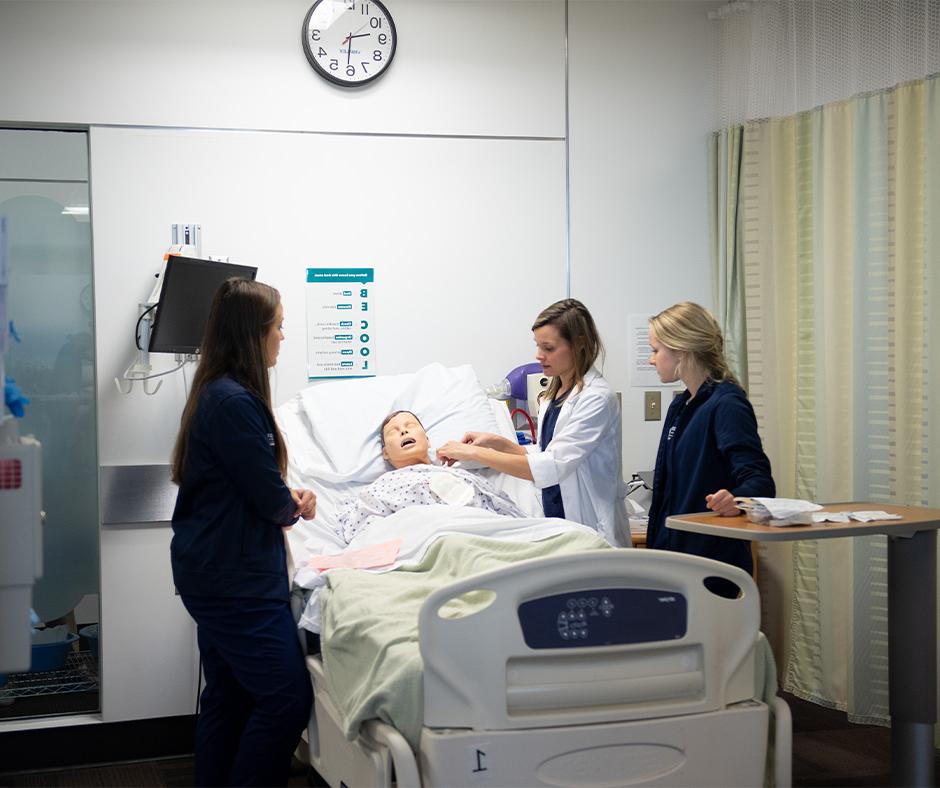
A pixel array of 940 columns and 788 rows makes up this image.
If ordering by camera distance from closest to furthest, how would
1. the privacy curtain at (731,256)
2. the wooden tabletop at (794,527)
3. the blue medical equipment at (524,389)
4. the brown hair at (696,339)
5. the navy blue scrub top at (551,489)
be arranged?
1. the wooden tabletop at (794,527)
2. the brown hair at (696,339)
3. the navy blue scrub top at (551,489)
4. the blue medical equipment at (524,389)
5. the privacy curtain at (731,256)

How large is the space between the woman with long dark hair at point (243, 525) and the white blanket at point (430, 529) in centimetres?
24

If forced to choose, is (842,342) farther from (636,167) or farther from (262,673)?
(262,673)

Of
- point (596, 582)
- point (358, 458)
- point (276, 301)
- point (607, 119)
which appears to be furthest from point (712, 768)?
point (607, 119)

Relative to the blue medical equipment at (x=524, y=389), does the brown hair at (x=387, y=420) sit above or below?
below

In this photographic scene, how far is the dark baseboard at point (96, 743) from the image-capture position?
368cm

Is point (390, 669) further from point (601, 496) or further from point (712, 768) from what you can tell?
point (601, 496)

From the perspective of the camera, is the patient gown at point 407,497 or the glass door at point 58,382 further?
the glass door at point 58,382

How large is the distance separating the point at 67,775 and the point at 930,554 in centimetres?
299

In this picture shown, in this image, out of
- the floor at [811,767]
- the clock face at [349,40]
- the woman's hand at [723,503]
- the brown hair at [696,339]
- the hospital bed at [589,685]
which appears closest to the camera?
the hospital bed at [589,685]

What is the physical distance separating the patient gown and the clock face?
64.9 inches

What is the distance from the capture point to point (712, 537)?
299cm

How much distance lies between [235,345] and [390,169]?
1.73 meters

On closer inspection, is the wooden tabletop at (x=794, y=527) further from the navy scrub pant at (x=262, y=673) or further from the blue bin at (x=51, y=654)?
the blue bin at (x=51, y=654)

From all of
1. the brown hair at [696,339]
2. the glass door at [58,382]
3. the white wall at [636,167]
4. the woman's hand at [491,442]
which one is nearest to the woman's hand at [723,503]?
the brown hair at [696,339]
